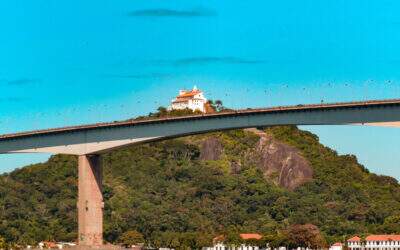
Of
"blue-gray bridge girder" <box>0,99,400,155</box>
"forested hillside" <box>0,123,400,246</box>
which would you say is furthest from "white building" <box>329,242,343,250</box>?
"blue-gray bridge girder" <box>0,99,400,155</box>

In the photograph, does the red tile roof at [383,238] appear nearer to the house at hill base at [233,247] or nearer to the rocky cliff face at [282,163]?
the house at hill base at [233,247]

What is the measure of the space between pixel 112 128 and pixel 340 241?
168ft

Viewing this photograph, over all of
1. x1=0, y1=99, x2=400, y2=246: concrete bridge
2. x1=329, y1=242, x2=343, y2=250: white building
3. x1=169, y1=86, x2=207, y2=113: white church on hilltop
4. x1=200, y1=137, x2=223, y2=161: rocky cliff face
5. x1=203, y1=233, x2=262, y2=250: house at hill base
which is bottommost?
x1=329, y1=242, x2=343, y2=250: white building

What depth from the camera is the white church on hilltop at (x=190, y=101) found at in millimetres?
188500

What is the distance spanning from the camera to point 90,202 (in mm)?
100250

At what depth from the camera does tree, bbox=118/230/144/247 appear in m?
139

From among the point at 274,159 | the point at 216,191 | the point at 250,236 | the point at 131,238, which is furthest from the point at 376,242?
the point at 274,159

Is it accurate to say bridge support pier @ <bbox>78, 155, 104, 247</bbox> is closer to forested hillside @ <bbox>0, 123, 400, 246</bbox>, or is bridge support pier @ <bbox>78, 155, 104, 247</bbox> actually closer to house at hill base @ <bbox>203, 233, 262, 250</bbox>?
house at hill base @ <bbox>203, 233, 262, 250</bbox>

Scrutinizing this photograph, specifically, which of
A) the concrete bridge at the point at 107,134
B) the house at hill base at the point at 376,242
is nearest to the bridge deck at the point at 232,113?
the concrete bridge at the point at 107,134

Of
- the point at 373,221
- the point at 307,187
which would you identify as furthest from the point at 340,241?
the point at 307,187

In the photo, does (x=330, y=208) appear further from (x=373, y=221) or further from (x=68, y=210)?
(x=68, y=210)

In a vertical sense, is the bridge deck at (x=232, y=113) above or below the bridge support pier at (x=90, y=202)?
above

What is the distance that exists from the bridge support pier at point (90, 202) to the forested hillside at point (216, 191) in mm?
41163

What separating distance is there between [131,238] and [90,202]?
40.9 metres
